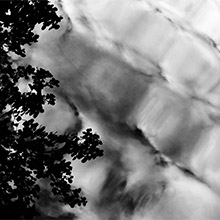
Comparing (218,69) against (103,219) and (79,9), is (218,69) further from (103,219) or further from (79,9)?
(103,219)

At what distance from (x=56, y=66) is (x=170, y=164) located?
1.70m

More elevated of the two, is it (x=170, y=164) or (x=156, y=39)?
(x=156, y=39)

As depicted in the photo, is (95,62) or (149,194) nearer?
(149,194)

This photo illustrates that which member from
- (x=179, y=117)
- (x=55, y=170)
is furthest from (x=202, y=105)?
(x=55, y=170)

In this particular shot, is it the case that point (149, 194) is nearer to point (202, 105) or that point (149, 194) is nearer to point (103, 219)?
point (103, 219)

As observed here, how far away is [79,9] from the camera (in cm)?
533

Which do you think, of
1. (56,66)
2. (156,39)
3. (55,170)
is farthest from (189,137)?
(55,170)

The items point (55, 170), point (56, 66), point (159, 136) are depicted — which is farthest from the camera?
point (56, 66)

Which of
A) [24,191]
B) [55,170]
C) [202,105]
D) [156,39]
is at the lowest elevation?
[24,191]

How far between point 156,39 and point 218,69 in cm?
79

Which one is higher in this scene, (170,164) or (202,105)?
(202,105)

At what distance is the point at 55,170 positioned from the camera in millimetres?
3107

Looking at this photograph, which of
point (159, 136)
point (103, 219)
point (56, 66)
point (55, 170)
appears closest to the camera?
point (55, 170)

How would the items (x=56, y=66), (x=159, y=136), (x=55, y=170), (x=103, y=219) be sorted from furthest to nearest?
(x=56, y=66)
(x=159, y=136)
(x=103, y=219)
(x=55, y=170)
